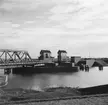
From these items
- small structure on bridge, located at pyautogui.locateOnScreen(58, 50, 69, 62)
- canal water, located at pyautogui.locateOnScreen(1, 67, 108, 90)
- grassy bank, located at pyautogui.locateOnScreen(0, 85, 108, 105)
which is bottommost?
canal water, located at pyautogui.locateOnScreen(1, 67, 108, 90)

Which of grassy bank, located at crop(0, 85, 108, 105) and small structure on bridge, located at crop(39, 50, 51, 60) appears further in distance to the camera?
small structure on bridge, located at crop(39, 50, 51, 60)

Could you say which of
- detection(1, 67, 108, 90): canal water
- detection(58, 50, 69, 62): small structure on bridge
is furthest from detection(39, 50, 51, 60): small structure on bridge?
detection(1, 67, 108, 90): canal water

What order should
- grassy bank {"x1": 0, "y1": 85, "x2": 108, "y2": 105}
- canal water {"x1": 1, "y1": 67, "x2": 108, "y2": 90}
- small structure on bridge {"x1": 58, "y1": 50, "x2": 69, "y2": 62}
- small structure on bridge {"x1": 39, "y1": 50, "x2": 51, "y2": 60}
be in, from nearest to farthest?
grassy bank {"x1": 0, "y1": 85, "x2": 108, "y2": 105} → canal water {"x1": 1, "y1": 67, "x2": 108, "y2": 90} → small structure on bridge {"x1": 39, "y1": 50, "x2": 51, "y2": 60} → small structure on bridge {"x1": 58, "y1": 50, "x2": 69, "y2": 62}

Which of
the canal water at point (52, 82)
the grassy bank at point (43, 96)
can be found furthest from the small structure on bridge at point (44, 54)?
the grassy bank at point (43, 96)

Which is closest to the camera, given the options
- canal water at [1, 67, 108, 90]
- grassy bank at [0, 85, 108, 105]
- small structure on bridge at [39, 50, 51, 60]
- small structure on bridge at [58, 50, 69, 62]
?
grassy bank at [0, 85, 108, 105]

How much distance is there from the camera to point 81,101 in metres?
10.9

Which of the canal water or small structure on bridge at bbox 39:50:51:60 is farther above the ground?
small structure on bridge at bbox 39:50:51:60

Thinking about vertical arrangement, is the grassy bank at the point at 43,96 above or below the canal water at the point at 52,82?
above

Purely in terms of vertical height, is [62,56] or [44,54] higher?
[44,54]

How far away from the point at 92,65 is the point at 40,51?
36.0 m

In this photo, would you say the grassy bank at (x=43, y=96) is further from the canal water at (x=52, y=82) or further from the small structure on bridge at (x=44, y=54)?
the small structure on bridge at (x=44, y=54)

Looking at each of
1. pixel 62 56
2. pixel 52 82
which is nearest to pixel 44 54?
pixel 62 56

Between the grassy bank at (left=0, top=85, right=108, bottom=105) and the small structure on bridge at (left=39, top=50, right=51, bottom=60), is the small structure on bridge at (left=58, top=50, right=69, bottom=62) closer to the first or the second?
the small structure on bridge at (left=39, top=50, right=51, bottom=60)

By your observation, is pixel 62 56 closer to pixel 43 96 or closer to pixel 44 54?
pixel 44 54
